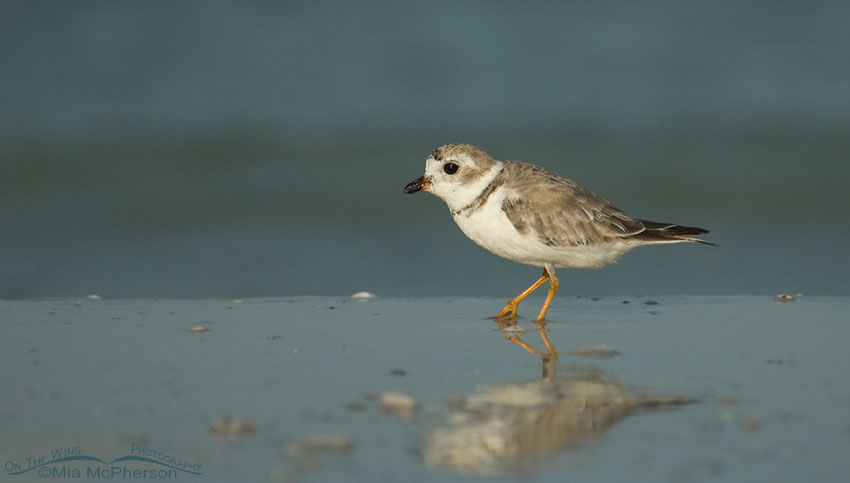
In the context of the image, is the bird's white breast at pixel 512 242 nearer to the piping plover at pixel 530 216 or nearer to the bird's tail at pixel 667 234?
the piping plover at pixel 530 216

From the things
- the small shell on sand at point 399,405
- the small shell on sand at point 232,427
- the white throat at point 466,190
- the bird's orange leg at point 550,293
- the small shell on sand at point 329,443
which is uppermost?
the white throat at point 466,190

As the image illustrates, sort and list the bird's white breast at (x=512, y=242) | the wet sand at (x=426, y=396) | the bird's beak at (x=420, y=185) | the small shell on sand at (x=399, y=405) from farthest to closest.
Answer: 1. the bird's beak at (x=420, y=185)
2. the bird's white breast at (x=512, y=242)
3. the small shell on sand at (x=399, y=405)
4. the wet sand at (x=426, y=396)

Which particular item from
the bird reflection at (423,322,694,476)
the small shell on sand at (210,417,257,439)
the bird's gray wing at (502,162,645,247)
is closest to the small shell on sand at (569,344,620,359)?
the bird reflection at (423,322,694,476)

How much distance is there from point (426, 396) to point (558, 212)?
8.52 feet

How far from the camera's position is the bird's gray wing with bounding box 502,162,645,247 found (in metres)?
5.78

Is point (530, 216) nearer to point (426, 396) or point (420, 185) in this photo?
point (420, 185)

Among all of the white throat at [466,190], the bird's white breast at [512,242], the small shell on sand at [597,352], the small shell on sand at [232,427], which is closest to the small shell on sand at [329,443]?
the small shell on sand at [232,427]

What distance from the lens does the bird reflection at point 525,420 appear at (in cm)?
283

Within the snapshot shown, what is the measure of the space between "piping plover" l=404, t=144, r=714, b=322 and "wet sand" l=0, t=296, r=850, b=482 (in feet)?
1.62

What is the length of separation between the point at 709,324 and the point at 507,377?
1.93 meters

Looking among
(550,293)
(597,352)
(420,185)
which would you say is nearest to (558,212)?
(550,293)

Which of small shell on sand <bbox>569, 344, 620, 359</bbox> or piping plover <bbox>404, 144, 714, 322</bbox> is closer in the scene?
small shell on sand <bbox>569, 344, 620, 359</bbox>

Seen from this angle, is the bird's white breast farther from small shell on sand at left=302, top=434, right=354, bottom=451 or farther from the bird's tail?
small shell on sand at left=302, top=434, right=354, bottom=451

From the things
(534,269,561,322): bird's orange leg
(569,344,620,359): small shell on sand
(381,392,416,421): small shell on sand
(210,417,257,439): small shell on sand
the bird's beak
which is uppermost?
the bird's beak
